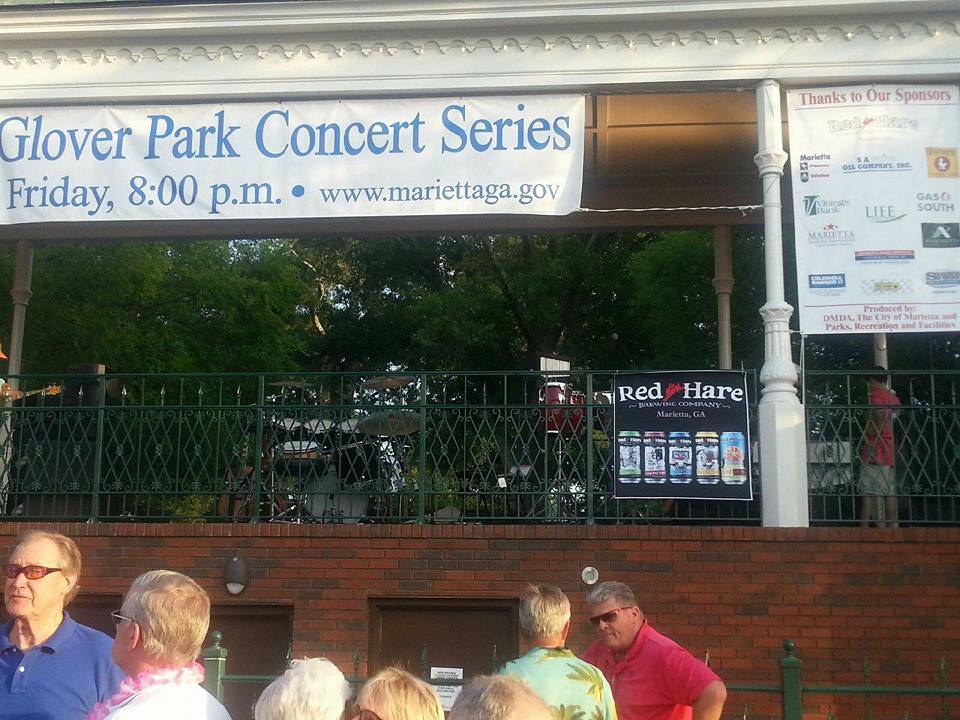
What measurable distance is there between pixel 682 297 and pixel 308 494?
10736mm

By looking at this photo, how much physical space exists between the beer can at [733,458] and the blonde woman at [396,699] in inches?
215

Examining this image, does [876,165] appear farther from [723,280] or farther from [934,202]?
[723,280]

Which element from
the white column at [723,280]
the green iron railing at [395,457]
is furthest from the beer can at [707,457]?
the white column at [723,280]

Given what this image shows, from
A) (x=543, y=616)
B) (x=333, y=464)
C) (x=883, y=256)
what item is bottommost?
(x=543, y=616)

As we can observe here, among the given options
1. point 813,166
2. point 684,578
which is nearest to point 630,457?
point 684,578

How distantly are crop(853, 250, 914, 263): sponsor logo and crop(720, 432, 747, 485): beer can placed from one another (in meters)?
1.53

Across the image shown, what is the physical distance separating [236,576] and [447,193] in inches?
124

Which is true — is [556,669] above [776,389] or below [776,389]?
below

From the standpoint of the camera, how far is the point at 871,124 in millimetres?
8211

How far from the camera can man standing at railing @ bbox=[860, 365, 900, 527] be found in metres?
7.88

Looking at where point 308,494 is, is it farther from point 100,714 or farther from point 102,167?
point 100,714

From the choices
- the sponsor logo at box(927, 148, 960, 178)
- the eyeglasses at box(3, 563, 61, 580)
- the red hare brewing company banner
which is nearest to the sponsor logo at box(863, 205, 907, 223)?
the sponsor logo at box(927, 148, 960, 178)

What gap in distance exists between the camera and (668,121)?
9.60 m

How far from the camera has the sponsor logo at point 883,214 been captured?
8.01 meters
